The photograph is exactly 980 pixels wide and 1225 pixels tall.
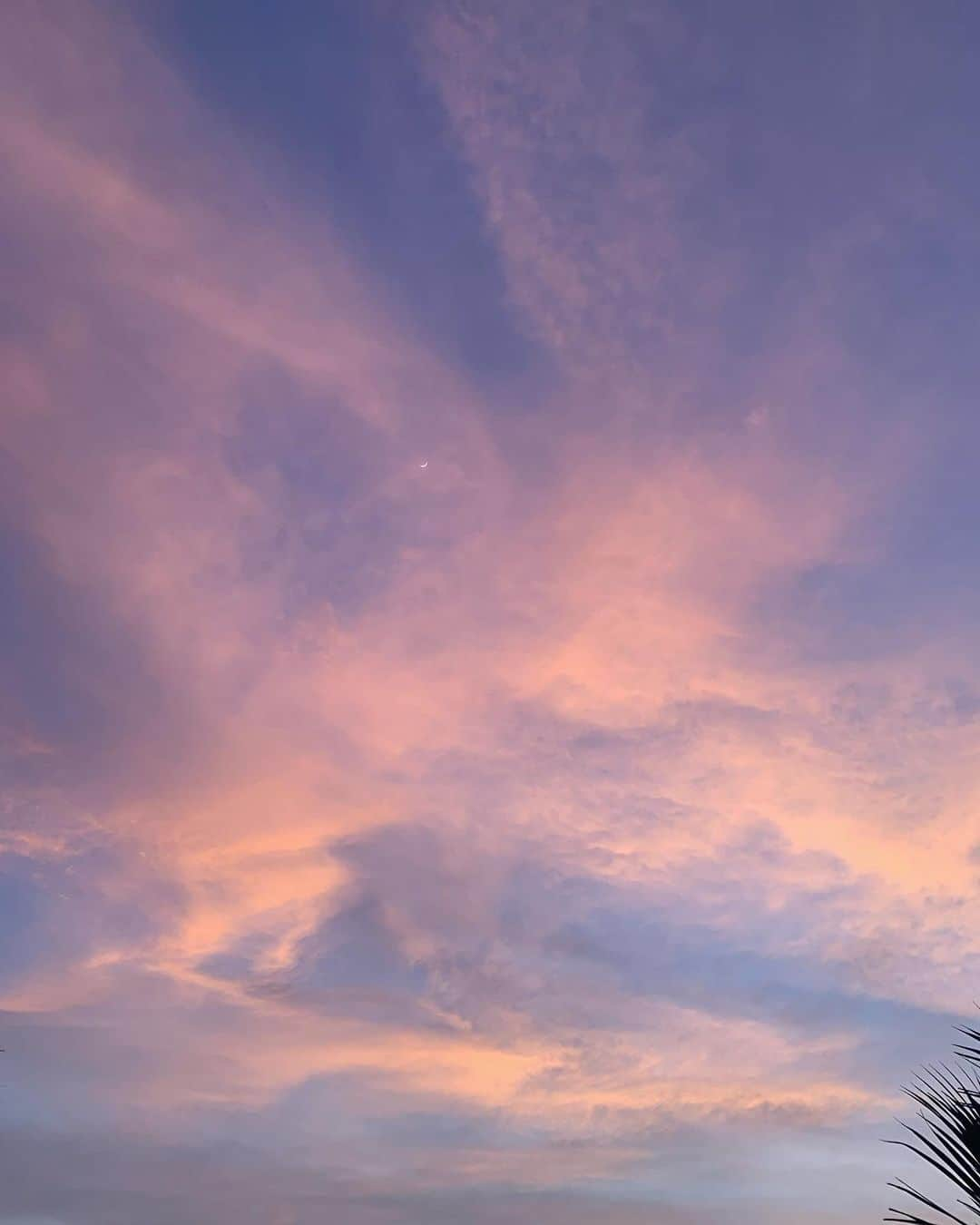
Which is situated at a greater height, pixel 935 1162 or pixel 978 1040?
pixel 978 1040

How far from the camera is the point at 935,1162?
15.2 m

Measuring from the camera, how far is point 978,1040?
15.8 meters

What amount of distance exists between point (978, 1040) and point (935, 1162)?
1.67m
